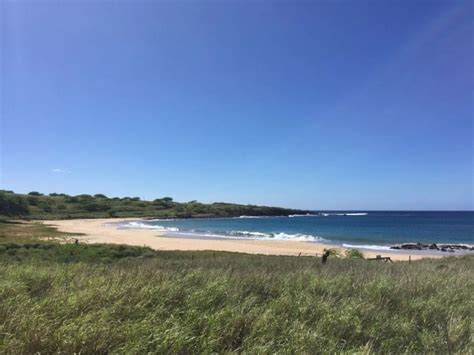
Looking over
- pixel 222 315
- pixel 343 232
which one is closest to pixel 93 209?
pixel 343 232

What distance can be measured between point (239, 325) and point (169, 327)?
0.74 m

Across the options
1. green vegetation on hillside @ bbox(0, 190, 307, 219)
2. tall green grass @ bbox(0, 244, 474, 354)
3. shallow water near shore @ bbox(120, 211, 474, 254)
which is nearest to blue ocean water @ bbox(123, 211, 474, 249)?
shallow water near shore @ bbox(120, 211, 474, 254)

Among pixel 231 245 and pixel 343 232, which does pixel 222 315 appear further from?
pixel 343 232

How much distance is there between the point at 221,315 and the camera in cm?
431

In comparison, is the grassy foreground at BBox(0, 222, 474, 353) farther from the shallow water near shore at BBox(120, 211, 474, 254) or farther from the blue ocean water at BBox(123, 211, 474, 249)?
the blue ocean water at BBox(123, 211, 474, 249)

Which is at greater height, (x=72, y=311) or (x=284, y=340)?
(x=72, y=311)

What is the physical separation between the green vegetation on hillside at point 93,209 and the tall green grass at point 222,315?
104022 millimetres

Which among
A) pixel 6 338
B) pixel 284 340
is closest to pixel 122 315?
pixel 6 338

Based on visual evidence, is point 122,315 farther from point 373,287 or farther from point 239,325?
point 373,287

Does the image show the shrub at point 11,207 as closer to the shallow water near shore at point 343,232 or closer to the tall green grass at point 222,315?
the shallow water near shore at point 343,232

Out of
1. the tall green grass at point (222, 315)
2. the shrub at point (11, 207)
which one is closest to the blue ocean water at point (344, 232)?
the shrub at point (11, 207)

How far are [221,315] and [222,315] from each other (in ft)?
0.04

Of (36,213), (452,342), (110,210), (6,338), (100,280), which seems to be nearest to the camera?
(6,338)

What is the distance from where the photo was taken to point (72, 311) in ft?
13.3
